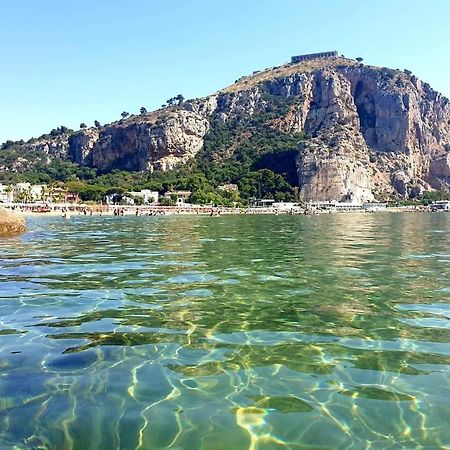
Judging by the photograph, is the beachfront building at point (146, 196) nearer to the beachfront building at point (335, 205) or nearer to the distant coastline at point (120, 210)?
the distant coastline at point (120, 210)

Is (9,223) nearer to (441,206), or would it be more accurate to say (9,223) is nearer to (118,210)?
(118,210)

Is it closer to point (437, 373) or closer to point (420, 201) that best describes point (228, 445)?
point (437, 373)

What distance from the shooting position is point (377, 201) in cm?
18575

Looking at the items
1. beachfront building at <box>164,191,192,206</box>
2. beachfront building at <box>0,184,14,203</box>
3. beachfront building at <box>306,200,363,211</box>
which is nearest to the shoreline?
beachfront building at <box>164,191,192,206</box>

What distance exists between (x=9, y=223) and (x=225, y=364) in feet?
97.9

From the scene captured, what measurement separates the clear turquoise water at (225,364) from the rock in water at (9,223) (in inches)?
808

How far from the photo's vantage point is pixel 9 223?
1273 inches

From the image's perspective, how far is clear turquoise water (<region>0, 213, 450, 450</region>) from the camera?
4.78 metres

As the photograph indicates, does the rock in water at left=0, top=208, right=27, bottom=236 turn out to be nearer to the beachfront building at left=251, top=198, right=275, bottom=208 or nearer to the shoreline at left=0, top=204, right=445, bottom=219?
the shoreline at left=0, top=204, right=445, bottom=219

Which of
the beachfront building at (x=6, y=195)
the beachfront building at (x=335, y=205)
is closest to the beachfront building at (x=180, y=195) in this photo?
the beachfront building at (x=335, y=205)

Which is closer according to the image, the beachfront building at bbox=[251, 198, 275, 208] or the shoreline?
the shoreline

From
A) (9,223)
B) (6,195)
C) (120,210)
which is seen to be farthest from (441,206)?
(9,223)

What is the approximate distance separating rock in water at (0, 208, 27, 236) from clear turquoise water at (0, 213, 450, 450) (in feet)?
67.4

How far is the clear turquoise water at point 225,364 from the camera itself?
15.7ft
